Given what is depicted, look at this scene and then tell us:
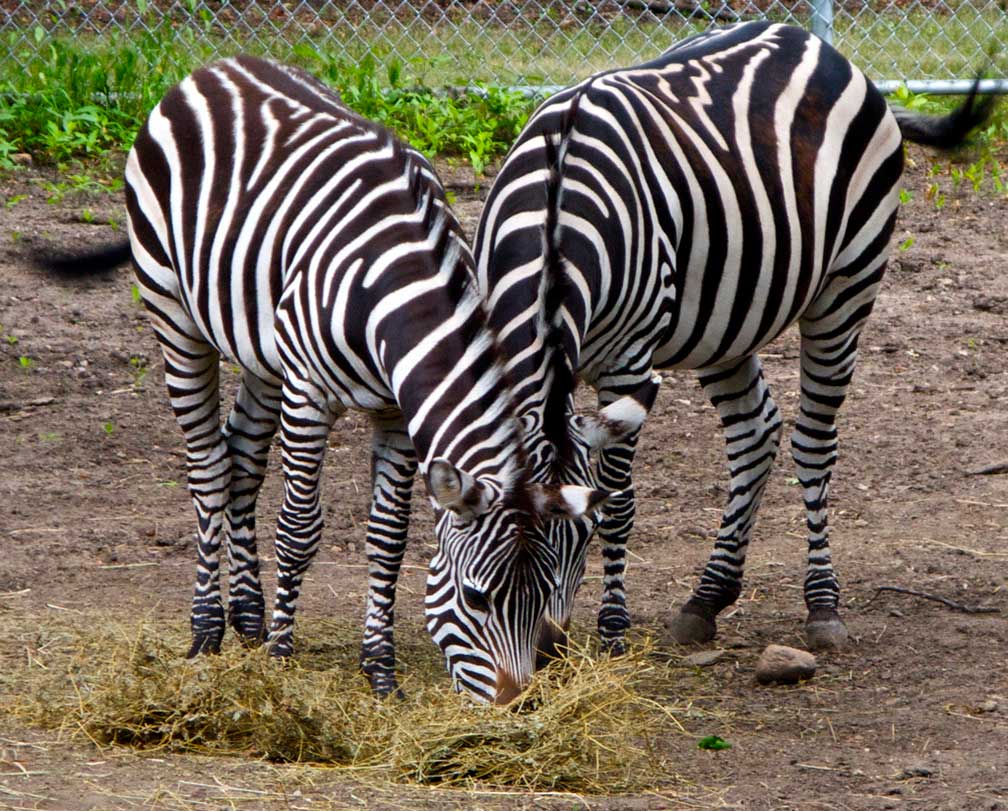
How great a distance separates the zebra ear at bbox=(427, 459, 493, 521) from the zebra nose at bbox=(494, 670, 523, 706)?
46cm

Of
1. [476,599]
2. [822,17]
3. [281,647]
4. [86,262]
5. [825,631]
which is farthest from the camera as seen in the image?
[822,17]

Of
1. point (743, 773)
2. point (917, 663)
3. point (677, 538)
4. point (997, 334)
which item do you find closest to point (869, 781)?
point (743, 773)

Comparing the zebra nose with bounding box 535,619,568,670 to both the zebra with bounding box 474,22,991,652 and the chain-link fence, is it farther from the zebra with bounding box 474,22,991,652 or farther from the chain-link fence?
the chain-link fence

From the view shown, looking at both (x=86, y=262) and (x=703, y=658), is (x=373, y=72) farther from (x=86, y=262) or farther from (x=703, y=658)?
(x=703, y=658)

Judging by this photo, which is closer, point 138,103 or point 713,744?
point 713,744

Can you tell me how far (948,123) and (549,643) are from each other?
129 inches

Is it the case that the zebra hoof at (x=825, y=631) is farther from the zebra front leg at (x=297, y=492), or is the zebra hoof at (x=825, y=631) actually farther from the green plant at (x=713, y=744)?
the zebra front leg at (x=297, y=492)

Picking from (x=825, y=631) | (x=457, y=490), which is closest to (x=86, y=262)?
(x=457, y=490)

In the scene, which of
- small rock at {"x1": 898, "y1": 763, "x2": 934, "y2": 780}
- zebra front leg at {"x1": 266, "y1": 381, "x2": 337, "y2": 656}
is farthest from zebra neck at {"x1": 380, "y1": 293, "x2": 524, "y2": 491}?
small rock at {"x1": 898, "y1": 763, "x2": 934, "y2": 780}

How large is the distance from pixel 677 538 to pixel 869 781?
2563mm

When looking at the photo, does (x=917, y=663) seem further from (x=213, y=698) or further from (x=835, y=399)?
Result: (x=213, y=698)

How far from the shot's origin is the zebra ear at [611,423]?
418 cm

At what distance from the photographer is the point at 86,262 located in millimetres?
5734

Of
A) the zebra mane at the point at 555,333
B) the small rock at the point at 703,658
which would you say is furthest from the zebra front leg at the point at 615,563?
the zebra mane at the point at 555,333
